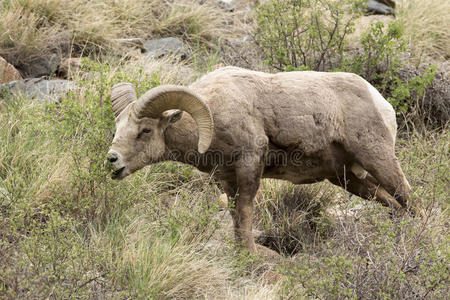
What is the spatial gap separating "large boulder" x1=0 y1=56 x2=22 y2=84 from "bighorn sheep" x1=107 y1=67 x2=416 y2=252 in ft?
13.8

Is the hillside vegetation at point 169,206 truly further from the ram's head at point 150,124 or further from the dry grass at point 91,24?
the ram's head at point 150,124

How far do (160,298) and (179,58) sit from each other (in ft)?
20.7

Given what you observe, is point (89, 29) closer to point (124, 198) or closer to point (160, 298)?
point (124, 198)

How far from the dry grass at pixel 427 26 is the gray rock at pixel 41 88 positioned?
20.9ft

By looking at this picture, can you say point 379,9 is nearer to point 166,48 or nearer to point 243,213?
point 166,48

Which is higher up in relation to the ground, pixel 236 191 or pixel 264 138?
pixel 264 138

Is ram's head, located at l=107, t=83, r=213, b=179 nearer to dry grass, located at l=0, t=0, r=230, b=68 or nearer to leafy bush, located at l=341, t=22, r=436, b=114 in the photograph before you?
leafy bush, located at l=341, t=22, r=436, b=114

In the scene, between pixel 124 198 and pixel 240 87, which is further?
pixel 124 198

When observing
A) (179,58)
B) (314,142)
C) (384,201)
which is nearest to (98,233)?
(314,142)

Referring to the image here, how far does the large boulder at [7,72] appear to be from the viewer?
989 cm

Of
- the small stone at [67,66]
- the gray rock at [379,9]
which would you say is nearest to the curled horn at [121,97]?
the small stone at [67,66]

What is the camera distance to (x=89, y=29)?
11461mm

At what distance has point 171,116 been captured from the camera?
5.97 meters

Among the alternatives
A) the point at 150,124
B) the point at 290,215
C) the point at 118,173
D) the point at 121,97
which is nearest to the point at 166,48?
the point at 290,215
